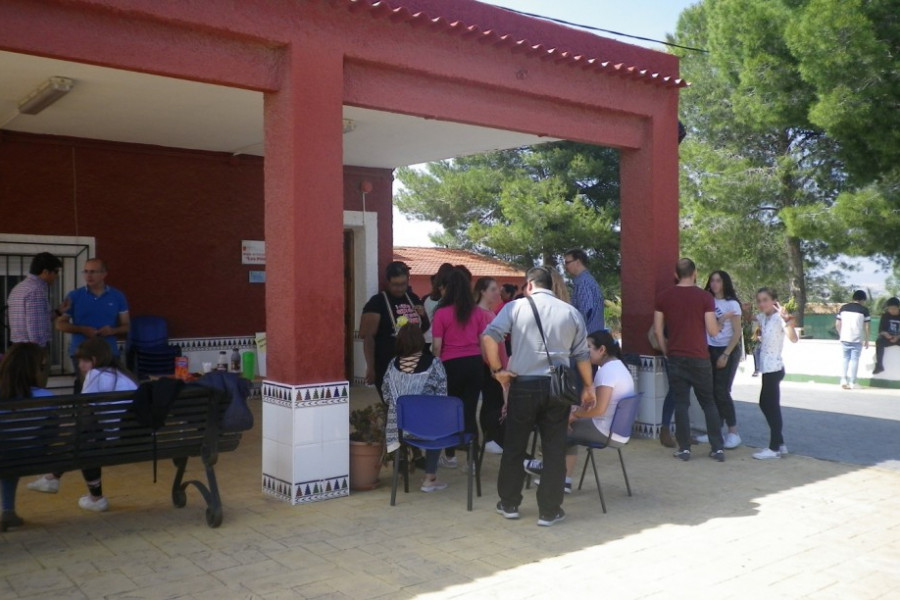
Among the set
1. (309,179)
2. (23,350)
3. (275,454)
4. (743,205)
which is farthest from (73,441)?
(743,205)

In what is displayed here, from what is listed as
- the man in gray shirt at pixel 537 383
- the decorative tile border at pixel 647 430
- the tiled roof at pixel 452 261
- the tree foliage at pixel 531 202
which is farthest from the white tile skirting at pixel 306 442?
the tiled roof at pixel 452 261

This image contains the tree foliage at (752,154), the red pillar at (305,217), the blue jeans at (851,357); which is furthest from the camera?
the tree foliage at (752,154)

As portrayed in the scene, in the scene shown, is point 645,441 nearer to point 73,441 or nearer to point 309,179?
point 309,179

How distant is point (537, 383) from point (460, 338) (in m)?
1.29

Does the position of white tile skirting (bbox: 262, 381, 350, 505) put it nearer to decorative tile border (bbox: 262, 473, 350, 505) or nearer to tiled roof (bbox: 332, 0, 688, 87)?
decorative tile border (bbox: 262, 473, 350, 505)

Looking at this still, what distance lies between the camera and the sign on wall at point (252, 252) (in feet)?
33.6

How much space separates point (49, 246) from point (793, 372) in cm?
1205

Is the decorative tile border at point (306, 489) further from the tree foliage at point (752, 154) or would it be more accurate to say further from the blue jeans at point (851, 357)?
the tree foliage at point (752, 154)

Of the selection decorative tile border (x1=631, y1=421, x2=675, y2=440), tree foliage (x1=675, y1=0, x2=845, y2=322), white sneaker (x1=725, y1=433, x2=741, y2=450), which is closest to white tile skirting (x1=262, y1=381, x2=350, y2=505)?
decorative tile border (x1=631, y1=421, x2=675, y2=440)

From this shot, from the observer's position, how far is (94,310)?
24.0 ft

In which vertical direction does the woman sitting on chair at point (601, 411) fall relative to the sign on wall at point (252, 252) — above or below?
below

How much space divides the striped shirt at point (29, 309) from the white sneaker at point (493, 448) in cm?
389

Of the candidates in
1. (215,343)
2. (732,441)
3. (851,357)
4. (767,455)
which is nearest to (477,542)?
(767,455)

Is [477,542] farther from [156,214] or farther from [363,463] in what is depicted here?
[156,214]
